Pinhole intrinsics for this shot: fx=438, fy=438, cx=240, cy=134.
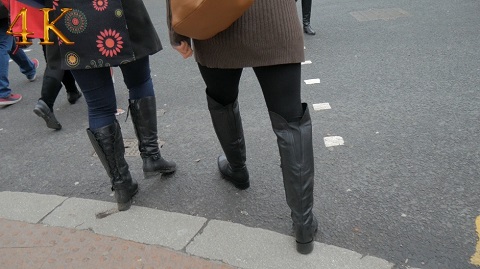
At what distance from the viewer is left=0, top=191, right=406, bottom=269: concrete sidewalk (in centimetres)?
210

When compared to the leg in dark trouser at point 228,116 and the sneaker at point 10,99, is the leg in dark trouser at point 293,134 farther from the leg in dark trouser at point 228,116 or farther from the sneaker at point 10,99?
the sneaker at point 10,99

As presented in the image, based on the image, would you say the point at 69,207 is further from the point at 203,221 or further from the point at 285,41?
the point at 285,41

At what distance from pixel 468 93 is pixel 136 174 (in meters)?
2.78

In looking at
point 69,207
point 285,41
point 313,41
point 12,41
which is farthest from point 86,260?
point 313,41

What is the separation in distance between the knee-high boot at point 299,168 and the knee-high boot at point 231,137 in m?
0.44


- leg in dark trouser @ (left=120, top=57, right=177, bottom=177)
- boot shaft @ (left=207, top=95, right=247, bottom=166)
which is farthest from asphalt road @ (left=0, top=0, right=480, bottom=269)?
boot shaft @ (left=207, top=95, right=247, bottom=166)

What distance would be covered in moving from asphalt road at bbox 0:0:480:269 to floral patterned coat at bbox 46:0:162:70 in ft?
3.07

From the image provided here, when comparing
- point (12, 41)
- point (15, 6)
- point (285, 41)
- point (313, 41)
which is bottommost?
point (313, 41)

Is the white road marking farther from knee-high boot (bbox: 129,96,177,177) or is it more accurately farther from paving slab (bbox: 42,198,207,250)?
paving slab (bbox: 42,198,207,250)

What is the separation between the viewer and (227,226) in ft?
7.75

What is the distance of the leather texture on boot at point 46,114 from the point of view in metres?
3.86

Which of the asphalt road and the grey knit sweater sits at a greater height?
the grey knit sweater

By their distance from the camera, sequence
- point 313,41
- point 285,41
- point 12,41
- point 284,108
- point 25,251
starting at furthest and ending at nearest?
point 313,41 → point 12,41 → point 25,251 → point 284,108 → point 285,41

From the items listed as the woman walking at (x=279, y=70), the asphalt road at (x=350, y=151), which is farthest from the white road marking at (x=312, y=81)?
the woman walking at (x=279, y=70)
